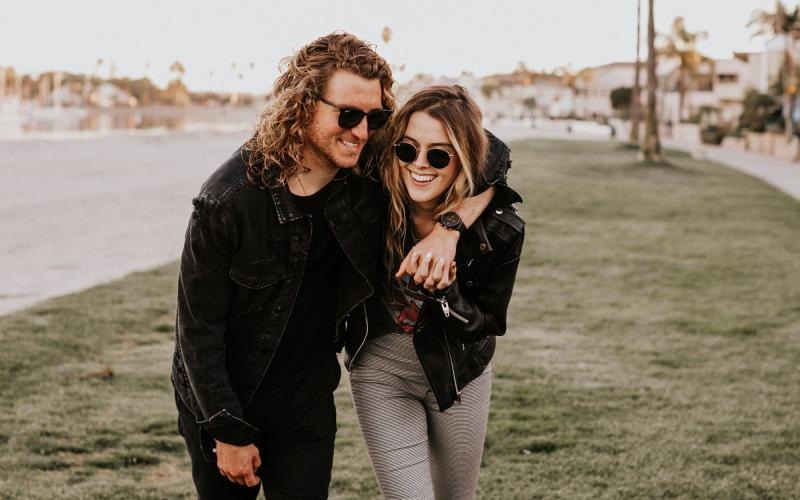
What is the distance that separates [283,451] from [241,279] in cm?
55

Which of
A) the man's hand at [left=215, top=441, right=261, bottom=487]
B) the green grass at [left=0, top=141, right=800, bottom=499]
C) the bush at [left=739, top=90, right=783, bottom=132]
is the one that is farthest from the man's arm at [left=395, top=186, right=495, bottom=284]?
the bush at [left=739, top=90, right=783, bottom=132]

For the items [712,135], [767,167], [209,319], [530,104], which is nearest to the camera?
[209,319]

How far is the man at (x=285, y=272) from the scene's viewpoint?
266 centimetres

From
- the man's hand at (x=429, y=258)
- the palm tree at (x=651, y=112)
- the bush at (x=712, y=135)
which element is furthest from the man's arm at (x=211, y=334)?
the bush at (x=712, y=135)

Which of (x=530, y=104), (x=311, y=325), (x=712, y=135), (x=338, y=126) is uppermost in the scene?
(x=530, y=104)

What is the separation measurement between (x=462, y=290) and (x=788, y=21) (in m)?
57.4

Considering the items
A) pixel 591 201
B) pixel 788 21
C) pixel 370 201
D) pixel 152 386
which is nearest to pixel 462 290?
pixel 370 201

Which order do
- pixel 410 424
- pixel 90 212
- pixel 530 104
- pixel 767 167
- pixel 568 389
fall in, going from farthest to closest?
pixel 530 104 → pixel 767 167 → pixel 90 212 → pixel 568 389 → pixel 410 424

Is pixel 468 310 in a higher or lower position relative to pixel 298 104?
lower

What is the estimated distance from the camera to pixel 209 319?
2.66 m

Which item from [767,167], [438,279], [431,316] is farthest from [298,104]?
[767,167]

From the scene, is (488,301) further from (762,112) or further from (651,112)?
(762,112)

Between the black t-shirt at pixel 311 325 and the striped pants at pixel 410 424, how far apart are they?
0.14 meters

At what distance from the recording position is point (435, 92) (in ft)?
9.39
